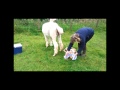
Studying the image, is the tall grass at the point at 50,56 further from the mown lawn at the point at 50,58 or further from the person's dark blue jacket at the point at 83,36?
the person's dark blue jacket at the point at 83,36

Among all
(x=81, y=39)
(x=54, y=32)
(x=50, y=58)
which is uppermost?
(x=54, y=32)

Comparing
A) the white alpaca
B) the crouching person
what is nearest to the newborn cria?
the crouching person

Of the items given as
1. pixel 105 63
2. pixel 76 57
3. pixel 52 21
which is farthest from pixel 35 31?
pixel 105 63

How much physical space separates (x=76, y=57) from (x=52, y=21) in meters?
0.82

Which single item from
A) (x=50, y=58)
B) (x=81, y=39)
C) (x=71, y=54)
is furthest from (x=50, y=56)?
(x=81, y=39)

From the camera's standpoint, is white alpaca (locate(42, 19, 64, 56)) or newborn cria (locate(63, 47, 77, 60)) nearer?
newborn cria (locate(63, 47, 77, 60))

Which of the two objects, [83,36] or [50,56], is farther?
[50,56]

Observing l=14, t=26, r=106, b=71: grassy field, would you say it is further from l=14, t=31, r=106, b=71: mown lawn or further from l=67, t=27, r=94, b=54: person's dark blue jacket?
l=67, t=27, r=94, b=54: person's dark blue jacket

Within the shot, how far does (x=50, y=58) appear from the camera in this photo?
4.27 meters

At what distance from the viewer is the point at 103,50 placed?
14.9ft

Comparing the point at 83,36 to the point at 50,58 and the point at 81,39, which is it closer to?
the point at 81,39

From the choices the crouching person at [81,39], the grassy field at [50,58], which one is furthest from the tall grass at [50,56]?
the crouching person at [81,39]

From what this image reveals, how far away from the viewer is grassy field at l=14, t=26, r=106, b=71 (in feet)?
13.4

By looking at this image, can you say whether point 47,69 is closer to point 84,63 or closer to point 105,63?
point 84,63
